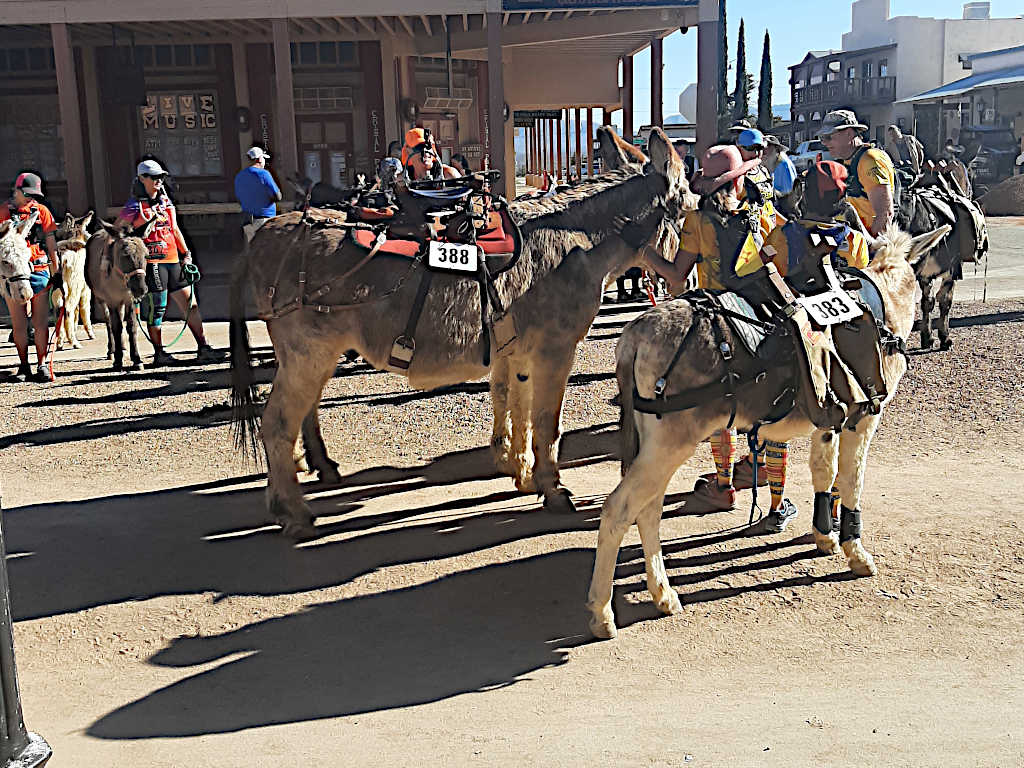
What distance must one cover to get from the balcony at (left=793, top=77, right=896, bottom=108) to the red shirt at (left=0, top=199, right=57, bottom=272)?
5187cm

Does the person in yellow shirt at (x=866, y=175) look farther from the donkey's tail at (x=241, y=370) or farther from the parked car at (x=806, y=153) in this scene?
the parked car at (x=806, y=153)

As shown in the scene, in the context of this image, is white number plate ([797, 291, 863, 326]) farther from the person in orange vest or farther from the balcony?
the balcony

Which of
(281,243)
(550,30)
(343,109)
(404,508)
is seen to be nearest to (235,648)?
(404,508)

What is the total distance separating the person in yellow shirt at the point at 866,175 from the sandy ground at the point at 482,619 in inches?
70.7

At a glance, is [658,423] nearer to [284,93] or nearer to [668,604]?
[668,604]

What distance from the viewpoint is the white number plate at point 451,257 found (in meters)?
5.73

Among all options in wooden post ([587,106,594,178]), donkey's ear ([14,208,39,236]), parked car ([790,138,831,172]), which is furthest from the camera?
parked car ([790,138,831,172])

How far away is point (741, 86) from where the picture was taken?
2110 inches

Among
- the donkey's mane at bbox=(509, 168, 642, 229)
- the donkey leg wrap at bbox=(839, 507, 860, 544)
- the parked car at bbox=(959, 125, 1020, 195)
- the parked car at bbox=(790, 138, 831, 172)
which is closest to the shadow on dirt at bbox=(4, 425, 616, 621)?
the donkey leg wrap at bbox=(839, 507, 860, 544)

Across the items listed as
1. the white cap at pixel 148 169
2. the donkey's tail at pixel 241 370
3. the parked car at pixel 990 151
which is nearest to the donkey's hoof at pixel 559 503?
the donkey's tail at pixel 241 370

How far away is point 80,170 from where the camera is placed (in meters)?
14.9

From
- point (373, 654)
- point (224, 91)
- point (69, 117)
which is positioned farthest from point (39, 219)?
point (224, 91)

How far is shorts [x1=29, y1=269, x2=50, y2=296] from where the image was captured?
9.83m

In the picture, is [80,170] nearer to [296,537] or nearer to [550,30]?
[550,30]
